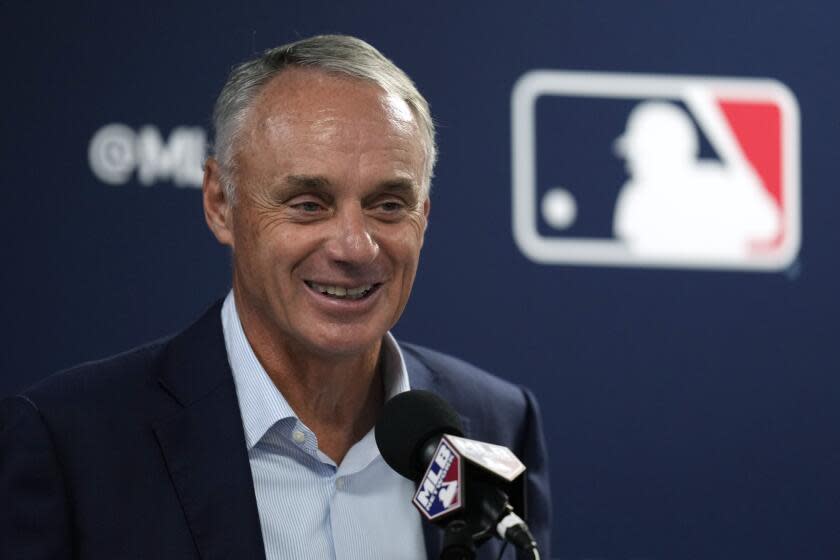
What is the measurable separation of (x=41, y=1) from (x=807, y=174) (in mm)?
1585

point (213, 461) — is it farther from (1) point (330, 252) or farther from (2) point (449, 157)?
(2) point (449, 157)

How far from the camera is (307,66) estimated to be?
175 cm

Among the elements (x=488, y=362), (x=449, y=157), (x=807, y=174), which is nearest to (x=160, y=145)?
(x=449, y=157)

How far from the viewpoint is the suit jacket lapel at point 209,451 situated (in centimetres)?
163

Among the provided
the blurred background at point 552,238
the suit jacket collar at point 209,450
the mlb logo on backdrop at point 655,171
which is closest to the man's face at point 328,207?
the suit jacket collar at point 209,450

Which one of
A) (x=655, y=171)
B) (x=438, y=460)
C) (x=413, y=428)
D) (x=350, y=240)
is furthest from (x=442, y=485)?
(x=655, y=171)

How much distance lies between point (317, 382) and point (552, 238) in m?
0.94

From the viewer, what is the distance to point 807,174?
9.07 ft

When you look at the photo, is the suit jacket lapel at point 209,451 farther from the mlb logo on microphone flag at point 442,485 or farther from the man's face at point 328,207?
the mlb logo on microphone flag at point 442,485

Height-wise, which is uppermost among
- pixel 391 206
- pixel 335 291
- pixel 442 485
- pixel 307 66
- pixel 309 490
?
pixel 307 66

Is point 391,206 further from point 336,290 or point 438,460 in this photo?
point 438,460

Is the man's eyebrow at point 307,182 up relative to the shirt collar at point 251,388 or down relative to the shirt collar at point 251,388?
up

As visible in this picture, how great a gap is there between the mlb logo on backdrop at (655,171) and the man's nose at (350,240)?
0.98 metres

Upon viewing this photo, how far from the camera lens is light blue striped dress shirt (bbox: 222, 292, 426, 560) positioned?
172cm
